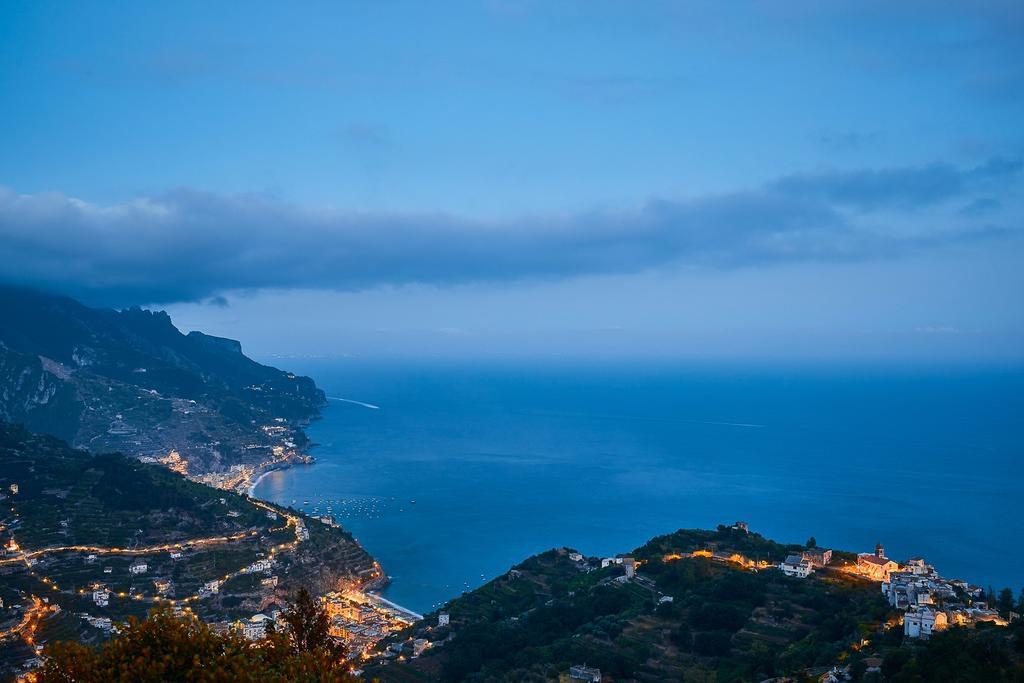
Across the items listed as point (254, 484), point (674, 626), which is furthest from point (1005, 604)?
point (254, 484)

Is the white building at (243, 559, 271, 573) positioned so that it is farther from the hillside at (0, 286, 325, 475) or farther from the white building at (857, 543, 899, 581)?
the hillside at (0, 286, 325, 475)

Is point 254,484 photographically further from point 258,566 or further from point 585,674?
point 585,674

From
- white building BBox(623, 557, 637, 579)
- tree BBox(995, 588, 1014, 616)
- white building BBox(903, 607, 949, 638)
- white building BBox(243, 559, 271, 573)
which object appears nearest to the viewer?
white building BBox(903, 607, 949, 638)

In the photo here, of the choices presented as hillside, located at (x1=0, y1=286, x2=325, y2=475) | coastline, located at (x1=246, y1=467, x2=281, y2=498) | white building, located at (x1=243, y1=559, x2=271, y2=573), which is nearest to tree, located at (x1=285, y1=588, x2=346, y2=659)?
white building, located at (x1=243, y1=559, x2=271, y2=573)

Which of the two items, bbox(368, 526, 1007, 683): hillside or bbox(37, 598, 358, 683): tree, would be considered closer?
bbox(37, 598, 358, 683): tree

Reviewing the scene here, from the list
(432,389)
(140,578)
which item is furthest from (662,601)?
(432,389)

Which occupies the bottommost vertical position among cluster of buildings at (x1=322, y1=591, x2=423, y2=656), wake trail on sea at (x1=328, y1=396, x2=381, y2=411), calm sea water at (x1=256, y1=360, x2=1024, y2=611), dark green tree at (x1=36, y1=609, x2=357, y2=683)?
cluster of buildings at (x1=322, y1=591, x2=423, y2=656)

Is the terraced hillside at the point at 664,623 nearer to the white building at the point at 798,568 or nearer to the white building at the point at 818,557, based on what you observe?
the white building at the point at 798,568

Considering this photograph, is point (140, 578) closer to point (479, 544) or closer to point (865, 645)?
→ point (479, 544)
